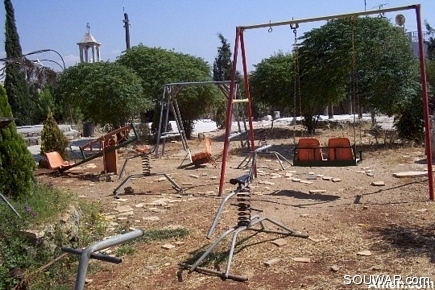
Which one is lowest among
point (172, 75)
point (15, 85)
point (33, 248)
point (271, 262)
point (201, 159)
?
point (271, 262)

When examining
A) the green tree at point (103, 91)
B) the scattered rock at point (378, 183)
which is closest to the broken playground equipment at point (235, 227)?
the scattered rock at point (378, 183)

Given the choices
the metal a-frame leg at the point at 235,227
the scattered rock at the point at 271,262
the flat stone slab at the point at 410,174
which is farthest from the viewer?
the flat stone slab at the point at 410,174

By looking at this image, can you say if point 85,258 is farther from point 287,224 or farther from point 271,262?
point 287,224

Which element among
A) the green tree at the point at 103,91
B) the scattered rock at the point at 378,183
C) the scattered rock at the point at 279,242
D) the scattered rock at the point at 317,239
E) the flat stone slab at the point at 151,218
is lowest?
the scattered rock at the point at 317,239

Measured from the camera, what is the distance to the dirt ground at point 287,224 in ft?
14.8

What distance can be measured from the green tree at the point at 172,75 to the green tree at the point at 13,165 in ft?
38.6

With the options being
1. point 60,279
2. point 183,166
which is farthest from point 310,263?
point 183,166

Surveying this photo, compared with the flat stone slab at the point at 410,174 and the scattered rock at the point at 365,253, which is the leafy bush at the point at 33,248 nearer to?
the scattered rock at the point at 365,253

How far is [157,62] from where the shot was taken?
19188 mm

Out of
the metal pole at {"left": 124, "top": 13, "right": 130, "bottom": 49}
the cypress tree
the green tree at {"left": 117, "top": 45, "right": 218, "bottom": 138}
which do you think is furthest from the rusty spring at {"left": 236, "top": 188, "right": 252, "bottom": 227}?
the metal pole at {"left": 124, "top": 13, "right": 130, "bottom": 49}

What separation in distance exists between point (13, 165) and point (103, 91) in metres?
10.1

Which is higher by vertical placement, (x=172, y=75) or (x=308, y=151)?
(x=172, y=75)

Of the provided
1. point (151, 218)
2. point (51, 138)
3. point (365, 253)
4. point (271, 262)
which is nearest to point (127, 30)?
point (51, 138)

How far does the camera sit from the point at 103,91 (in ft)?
52.4
